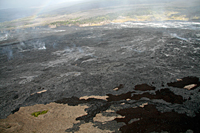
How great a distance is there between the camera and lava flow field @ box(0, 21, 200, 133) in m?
6.44

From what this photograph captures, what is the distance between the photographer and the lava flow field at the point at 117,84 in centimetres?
644

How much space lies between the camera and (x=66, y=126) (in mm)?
6230

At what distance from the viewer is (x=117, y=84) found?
373 inches

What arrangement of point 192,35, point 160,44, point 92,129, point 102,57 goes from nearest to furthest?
1. point 92,129
2. point 102,57
3. point 160,44
4. point 192,35

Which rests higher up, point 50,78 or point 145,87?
point 50,78

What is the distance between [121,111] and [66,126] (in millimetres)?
2821

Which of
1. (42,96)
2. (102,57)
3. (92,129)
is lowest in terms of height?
(92,129)

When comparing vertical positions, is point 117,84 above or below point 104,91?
above

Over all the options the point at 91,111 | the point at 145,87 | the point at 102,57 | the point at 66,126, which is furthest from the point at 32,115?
the point at 102,57

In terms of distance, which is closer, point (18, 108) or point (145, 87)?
point (18, 108)

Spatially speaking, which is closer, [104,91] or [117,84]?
[104,91]

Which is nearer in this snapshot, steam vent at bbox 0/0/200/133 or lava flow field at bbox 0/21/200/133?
steam vent at bbox 0/0/200/133

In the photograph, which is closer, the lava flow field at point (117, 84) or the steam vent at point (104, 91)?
the steam vent at point (104, 91)

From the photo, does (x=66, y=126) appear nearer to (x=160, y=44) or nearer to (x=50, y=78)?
(x=50, y=78)
